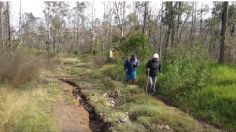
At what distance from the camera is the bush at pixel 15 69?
15.4 m

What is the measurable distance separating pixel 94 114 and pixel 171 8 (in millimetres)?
28753

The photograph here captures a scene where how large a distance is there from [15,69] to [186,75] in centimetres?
737

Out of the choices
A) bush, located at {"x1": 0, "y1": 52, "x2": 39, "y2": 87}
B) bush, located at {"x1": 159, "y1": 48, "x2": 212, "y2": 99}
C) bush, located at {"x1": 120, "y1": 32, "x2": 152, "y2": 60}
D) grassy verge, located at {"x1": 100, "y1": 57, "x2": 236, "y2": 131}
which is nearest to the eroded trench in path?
bush, located at {"x1": 0, "y1": 52, "x2": 39, "y2": 87}

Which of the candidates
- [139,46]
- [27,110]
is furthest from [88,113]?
→ [139,46]

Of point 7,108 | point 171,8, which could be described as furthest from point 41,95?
point 171,8

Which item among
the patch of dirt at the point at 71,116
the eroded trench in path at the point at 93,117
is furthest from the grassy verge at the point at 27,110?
the eroded trench in path at the point at 93,117

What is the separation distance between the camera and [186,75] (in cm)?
1422

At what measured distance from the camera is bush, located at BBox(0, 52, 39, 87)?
50.5 feet

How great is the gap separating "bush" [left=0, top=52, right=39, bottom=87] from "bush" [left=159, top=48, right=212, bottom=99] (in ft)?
20.4

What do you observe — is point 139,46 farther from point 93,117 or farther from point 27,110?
point 27,110

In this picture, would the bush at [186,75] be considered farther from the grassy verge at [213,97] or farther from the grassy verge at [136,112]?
the grassy verge at [136,112]

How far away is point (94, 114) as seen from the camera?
458 inches

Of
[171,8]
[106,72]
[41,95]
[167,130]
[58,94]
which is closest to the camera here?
[167,130]

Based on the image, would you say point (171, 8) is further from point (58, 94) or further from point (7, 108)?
point (7, 108)
